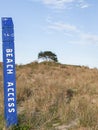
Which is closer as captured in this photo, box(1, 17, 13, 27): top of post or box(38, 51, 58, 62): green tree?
box(1, 17, 13, 27): top of post

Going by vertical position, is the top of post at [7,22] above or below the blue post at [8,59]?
above

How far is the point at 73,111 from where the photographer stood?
10820mm

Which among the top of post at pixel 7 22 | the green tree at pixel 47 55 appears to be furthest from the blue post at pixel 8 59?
the green tree at pixel 47 55

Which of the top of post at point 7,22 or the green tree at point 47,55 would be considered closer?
the top of post at point 7,22

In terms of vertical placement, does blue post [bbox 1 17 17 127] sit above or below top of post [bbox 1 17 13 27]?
below

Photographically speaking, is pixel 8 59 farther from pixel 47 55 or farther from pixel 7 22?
pixel 47 55

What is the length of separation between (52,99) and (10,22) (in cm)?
376

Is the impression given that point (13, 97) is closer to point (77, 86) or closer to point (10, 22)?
point (10, 22)

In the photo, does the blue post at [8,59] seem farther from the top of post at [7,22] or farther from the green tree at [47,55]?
the green tree at [47,55]

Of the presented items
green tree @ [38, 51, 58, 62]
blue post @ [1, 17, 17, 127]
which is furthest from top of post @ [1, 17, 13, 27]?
green tree @ [38, 51, 58, 62]

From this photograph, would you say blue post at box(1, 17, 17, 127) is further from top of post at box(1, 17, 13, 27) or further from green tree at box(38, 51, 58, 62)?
green tree at box(38, 51, 58, 62)

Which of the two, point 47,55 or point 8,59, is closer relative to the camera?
point 8,59

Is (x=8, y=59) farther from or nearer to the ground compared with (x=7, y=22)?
nearer to the ground

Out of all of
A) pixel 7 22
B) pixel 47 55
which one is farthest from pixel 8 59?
pixel 47 55
